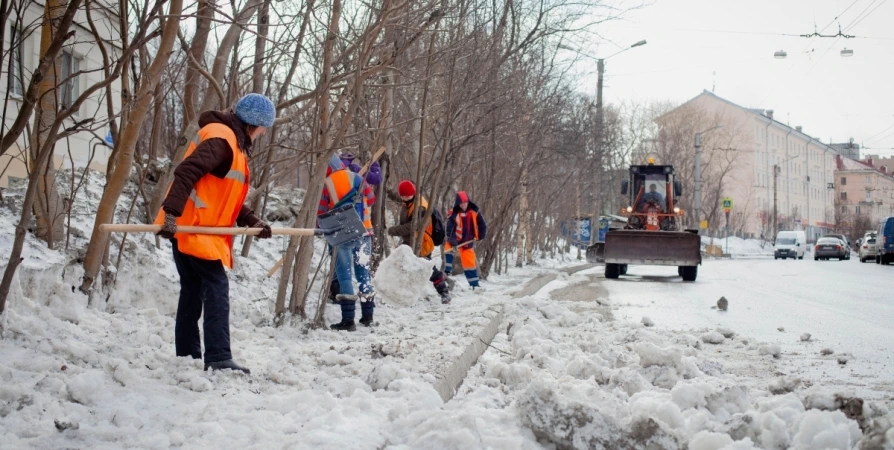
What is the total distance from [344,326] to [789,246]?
42059 millimetres

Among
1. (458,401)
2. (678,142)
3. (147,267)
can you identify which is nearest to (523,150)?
(147,267)

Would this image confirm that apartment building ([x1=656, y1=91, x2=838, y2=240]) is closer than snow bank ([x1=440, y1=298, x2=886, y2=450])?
No

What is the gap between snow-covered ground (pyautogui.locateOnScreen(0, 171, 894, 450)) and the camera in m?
3.54

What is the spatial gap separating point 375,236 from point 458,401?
5357 mm

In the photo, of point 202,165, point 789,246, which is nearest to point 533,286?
point 202,165

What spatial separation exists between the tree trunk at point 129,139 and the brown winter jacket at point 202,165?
42cm

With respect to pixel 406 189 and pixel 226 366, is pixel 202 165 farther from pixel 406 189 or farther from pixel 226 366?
pixel 406 189

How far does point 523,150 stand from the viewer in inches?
630

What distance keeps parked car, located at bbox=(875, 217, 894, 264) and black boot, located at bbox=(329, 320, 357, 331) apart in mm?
30810

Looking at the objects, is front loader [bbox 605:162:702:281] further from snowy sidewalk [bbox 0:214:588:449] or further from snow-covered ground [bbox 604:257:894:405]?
snowy sidewalk [bbox 0:214:588:449]

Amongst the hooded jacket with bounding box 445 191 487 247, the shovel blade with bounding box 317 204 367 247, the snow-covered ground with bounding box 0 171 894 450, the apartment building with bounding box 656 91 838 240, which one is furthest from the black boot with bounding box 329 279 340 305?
the apartment building with bounding box 656 91 838 240

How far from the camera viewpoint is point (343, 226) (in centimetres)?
710

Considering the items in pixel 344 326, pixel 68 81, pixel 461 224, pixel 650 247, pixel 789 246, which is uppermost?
pixel 68 81

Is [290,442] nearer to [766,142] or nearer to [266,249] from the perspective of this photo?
[266,249]
